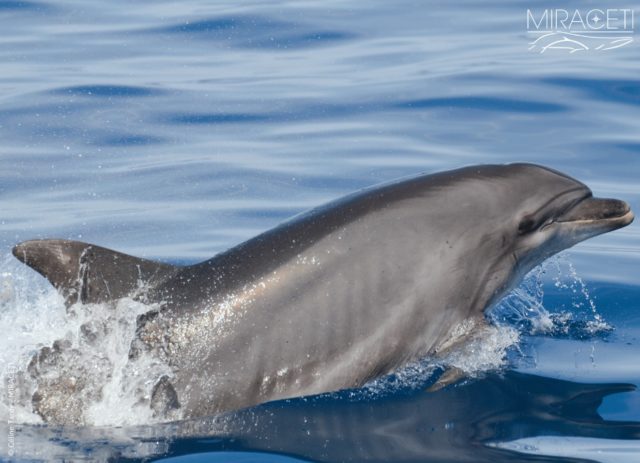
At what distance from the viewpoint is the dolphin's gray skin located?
730 cm

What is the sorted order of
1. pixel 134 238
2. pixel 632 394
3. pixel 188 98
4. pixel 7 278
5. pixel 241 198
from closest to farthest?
pixel 632 394 < pixel 7 278 < pixel 134 238 < pixel 241 198 < pixel 188 98

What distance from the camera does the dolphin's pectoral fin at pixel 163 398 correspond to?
7.25m

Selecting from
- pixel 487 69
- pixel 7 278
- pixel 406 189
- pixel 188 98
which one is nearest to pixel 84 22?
pixel 188 98

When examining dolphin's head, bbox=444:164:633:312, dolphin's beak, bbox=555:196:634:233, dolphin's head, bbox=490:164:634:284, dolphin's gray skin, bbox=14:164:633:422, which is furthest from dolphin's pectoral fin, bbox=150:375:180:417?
dolphin's beak, bbox=555:196:634:233

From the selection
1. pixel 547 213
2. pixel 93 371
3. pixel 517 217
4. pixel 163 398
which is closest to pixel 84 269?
pixel 93 371

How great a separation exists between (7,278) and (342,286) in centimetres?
290

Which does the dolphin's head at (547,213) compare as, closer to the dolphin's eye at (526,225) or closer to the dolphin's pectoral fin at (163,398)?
the dolphin's eye at (526,225)

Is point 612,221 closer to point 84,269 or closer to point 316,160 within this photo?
point 84,269

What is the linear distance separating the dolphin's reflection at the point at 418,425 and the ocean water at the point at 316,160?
2cm

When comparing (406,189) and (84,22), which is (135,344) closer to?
(406,189)

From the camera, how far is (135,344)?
23.9 feet

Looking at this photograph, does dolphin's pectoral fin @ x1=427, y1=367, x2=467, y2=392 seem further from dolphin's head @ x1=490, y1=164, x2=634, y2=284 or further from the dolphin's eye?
the dolphin's eye

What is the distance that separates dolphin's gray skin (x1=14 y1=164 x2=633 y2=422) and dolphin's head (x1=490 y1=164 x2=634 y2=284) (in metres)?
0.02

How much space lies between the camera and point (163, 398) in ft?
23.8
